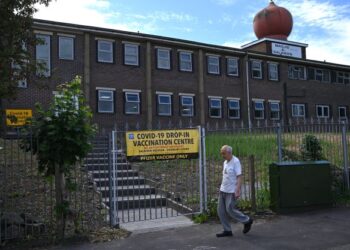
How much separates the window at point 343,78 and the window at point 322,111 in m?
3.05

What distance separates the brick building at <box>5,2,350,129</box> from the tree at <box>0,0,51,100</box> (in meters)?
11.6

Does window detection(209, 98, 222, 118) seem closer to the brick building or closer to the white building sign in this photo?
the brick building

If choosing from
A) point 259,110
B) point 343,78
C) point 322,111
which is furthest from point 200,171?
point 343,78

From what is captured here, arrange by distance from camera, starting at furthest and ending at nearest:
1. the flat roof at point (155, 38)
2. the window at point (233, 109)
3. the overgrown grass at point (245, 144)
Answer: the window at point (233, 109) < the flat roof at point (155, 38) < the overgrown grass at point (245, 144)

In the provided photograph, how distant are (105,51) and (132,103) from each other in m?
3.23

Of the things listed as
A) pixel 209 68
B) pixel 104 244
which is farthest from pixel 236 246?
pixel 209 68

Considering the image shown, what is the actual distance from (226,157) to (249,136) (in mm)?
2572

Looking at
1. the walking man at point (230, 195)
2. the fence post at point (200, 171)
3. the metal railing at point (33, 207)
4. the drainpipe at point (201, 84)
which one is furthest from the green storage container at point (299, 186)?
the drainpipe at point (201, 84)

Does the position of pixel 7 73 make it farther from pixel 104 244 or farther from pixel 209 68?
pixel 209 68

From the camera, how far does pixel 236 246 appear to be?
8.33 meters

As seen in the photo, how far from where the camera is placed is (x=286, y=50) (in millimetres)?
40312

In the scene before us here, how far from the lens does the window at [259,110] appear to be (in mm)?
34688

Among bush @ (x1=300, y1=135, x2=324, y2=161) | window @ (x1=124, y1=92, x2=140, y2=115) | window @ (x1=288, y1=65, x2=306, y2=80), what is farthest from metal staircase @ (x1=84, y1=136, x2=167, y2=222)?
window @ (x1=288, y1=65, x2=306, y2=80)

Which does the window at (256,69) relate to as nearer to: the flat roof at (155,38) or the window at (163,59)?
the flat roof at (155,38)
